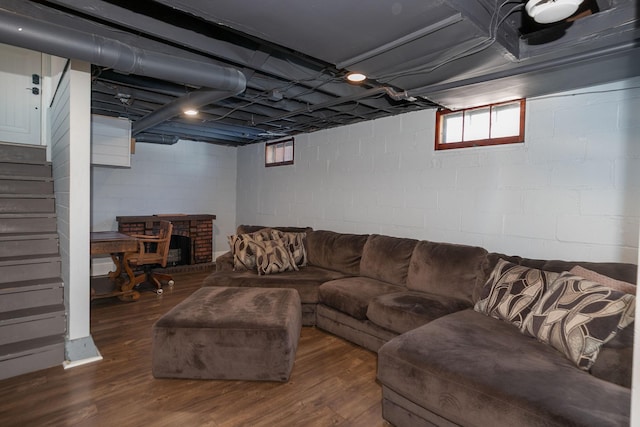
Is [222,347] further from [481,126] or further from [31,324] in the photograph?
[481,126]

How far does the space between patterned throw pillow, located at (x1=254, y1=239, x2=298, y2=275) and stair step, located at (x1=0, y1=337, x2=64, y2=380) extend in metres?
1.74

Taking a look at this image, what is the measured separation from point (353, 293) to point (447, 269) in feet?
2.74

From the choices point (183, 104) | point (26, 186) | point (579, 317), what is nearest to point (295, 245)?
point (183, 104)

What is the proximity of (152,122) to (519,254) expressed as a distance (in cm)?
398

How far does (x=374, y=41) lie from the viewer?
5.78 feet

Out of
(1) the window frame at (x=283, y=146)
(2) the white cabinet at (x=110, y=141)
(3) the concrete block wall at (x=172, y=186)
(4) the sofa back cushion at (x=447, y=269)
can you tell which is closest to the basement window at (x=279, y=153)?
(1) the window frame at (x=283, y=146)

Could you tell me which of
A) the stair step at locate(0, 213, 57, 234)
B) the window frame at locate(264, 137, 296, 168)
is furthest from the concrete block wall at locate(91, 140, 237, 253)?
the stair step at locate(0, 213, 57, 234)

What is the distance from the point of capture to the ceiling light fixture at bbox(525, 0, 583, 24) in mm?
1400

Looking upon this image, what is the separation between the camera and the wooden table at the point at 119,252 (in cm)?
347

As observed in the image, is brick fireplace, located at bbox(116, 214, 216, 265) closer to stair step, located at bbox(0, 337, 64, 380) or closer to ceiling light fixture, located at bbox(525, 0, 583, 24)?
stair step, located at bbox(0, 337, 64, 380)

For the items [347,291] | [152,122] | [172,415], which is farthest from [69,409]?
[152,122]

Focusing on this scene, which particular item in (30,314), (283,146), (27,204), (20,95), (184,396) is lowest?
(184,396)

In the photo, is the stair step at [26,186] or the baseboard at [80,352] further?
the stair step at [26,186]

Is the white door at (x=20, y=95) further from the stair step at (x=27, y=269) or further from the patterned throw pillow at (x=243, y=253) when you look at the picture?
the patterned throw pillow at (x=243, y=253)
